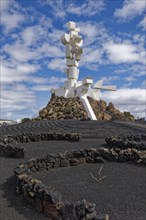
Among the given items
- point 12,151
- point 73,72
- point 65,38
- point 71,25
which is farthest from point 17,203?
point 71,25

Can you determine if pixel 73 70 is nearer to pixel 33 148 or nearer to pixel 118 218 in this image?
pixel 33 148

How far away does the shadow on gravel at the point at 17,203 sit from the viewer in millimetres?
6530

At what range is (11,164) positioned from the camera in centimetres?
1122

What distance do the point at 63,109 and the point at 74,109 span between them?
110 centimetres

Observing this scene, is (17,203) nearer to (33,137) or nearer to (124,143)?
(124,143)

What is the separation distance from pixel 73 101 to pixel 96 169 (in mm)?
24734

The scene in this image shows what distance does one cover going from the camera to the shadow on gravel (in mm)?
6530

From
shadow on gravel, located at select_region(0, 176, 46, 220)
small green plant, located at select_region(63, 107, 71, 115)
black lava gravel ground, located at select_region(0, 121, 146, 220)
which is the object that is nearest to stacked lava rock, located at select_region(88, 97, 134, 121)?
small green plant, located at select_region(63, 107, 71, 115)

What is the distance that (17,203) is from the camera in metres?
7.28

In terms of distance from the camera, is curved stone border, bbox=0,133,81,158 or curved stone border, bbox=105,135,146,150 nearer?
curved stone border, bbox=105,135,146,150

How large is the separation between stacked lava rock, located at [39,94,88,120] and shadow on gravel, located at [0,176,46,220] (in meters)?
23.6

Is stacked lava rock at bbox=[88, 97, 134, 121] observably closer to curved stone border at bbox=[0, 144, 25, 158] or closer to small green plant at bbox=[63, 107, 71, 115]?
small green plant at bbox=[63, 107, 71, 115]

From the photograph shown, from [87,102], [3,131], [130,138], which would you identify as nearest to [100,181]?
[130,138]

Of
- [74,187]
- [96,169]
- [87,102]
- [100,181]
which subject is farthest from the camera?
[87,102]
